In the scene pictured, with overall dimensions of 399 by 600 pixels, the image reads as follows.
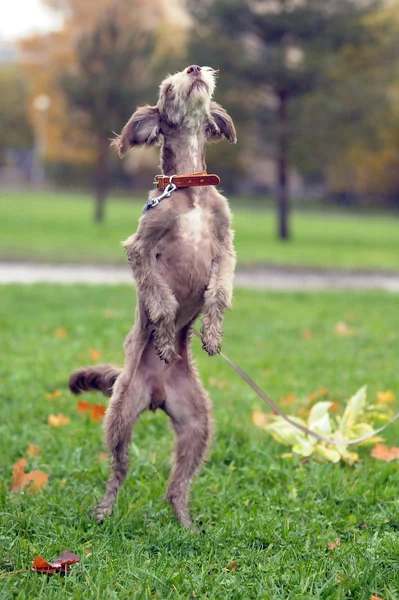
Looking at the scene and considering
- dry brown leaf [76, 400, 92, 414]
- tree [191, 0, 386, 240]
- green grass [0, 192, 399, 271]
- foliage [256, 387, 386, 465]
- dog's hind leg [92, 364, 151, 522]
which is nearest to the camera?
dog's hind leg [92, 364, 151, 522]

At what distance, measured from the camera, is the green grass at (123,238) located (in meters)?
15.8

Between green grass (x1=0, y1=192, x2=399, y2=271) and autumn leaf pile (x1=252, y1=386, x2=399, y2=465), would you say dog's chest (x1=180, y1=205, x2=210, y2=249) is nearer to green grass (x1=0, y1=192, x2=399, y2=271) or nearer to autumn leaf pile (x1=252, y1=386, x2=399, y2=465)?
autumn leaf pile (x1=252, y1=386, x2=399, y2=465)

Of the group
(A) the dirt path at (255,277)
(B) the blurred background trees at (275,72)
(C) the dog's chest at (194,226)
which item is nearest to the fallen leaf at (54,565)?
(C) the dog's chest at (194,226)

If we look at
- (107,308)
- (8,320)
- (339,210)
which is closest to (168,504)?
(8,320)

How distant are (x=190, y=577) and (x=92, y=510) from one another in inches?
31.4

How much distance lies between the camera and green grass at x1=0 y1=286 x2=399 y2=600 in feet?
9.48

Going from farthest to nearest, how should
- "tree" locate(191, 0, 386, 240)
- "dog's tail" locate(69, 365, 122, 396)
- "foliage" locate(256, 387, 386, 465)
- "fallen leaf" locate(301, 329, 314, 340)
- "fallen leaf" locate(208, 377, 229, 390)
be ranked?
"tree" locate(191, 0, 386, 240), "fallen leaf" locate(301, 329, 314, 340), "fallen leaf" locate(208, 377, 229, 390), "foliage" locate(256, 387, 386, 465), "dog's tail" locate(69, 365, 122, 396)

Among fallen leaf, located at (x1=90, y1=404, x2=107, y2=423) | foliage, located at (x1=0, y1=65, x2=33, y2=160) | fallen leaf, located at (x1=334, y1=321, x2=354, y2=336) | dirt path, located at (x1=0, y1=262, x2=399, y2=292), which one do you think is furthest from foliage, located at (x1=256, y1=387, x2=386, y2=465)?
foliage, located at (x1=0, y1=65, x2=33, y2=160)

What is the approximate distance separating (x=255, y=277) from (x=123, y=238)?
788cm

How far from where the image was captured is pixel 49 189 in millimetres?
55031

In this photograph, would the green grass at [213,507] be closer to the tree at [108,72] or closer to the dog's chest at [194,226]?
the dog's chest at [194,226]

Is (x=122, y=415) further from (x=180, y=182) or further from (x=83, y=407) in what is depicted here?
(x=83, y=407)

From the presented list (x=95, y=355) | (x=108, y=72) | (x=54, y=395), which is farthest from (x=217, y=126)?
(x=108, y=72)

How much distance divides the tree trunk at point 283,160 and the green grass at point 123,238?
0.58 m
